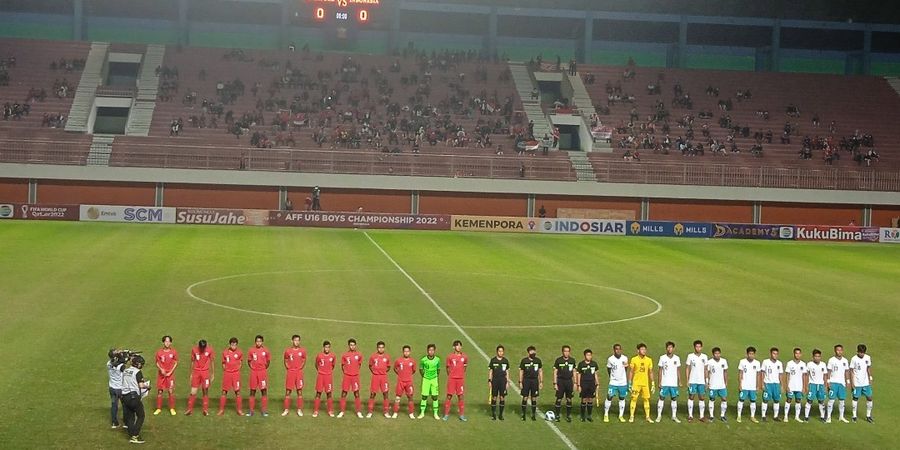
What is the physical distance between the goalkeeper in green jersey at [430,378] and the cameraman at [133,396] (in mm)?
4953

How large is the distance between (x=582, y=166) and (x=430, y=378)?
48.5 m

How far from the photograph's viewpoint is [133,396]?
1723 centimetres

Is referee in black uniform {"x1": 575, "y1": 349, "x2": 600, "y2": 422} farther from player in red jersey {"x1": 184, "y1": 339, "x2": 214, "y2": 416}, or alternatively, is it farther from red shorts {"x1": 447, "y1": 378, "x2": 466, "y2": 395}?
player in red jersey {"x1": 184, "y1": 339, "x2": 214, "y2": 416}

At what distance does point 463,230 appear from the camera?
193ft

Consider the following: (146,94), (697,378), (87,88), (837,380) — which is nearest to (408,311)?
(697,378)

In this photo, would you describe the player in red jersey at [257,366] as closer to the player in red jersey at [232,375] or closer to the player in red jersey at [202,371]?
the player in red jersey at [232,375]

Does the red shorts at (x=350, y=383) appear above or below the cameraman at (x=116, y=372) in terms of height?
below

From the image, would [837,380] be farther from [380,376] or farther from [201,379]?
[201,379]

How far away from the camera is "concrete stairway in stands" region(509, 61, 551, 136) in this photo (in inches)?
2827

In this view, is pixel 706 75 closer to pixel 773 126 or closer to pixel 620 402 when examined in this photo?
pixel 773 126

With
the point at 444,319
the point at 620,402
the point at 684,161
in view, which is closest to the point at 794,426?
the point at 620,402

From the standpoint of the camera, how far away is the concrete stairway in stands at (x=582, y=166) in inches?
2574

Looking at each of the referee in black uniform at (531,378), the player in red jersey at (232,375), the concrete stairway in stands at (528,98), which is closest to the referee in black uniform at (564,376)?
the referee in black uniform at (531,378)

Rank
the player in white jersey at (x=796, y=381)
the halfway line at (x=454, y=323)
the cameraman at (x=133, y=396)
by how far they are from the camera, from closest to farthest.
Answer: the cameraman at (x=133, y=396)
the halfway line at (x=454, y=323)
the player in white jersey at (x=796, y=381)
